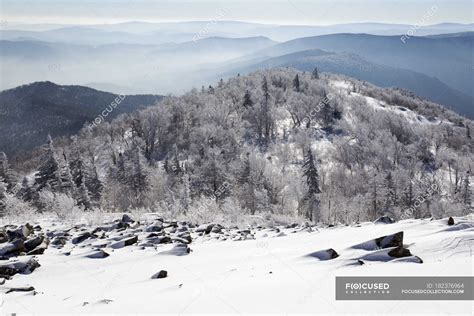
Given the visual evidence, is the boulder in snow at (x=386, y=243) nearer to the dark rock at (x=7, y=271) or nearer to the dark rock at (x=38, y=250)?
the dark rock at (x=7, y=271)

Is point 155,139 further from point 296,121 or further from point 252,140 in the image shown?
point 296,121

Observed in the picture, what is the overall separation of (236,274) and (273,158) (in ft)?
242

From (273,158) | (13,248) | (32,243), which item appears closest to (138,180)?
(273,158)

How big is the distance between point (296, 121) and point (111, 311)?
325 feet

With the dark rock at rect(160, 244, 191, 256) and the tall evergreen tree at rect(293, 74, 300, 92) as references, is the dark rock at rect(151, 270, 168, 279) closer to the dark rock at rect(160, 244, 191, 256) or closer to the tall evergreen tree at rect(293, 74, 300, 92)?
the dark rock at rect(160, 244, 191, 256)

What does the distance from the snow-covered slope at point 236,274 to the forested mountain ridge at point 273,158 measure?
879 centimetres

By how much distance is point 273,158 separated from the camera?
81938 millimetres

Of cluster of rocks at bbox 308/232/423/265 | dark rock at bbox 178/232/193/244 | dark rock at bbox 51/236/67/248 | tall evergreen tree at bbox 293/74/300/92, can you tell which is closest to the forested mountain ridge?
tall evergreen tree at bbox 293/74/300/92

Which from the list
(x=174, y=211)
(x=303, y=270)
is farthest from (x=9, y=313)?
(x=174, y=211)

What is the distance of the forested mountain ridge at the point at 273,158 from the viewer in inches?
1903

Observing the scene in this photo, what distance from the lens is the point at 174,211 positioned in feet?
71.6

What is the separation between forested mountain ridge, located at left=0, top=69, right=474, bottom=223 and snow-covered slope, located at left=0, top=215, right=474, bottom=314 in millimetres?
8790

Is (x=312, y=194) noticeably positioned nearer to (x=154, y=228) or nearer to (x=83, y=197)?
(x=83, y=197)

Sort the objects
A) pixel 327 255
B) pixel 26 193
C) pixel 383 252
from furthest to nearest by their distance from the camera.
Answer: pixel 26 193 < pixel 327 255 < pixel 383 252
